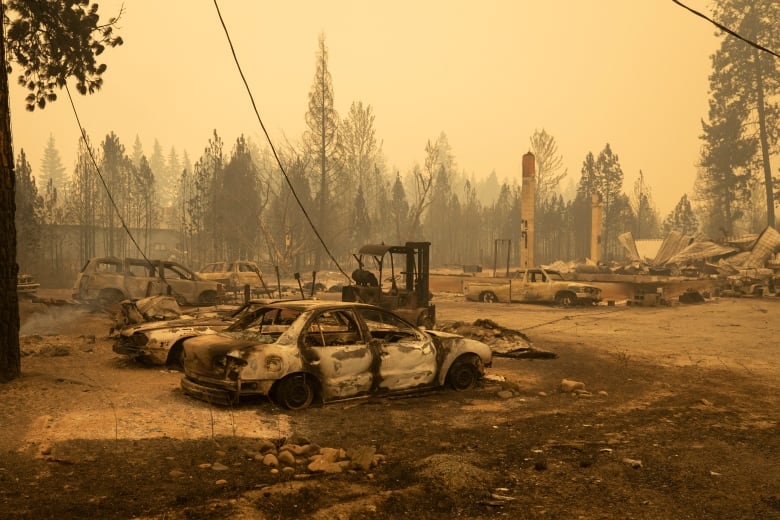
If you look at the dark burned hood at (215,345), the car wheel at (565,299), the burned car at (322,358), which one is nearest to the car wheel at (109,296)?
the burned car at (322,358)

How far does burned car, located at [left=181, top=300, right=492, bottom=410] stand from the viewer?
7.82 m

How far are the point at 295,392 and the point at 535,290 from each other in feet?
63.4

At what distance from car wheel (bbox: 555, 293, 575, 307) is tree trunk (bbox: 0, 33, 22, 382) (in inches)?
781

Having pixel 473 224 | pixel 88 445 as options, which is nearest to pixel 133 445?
pixel 88 445

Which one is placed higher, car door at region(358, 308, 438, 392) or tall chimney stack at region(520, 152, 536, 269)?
tall chimney stack at region(520, 152, 536, 269)

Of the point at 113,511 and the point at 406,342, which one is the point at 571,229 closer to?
the point at 406,342

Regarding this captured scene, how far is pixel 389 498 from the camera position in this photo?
17.3 feet

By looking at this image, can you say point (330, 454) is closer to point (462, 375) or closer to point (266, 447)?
point (266, 447)

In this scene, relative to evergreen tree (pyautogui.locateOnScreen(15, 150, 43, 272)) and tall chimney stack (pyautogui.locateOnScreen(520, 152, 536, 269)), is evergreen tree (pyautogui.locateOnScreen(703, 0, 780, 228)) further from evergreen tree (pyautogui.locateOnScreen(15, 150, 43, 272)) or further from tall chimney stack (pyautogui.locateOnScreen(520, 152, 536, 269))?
evergreen tree (pyautogui.locateOnScreen(15, 150, 43, 272))

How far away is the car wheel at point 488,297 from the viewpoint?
27000mm

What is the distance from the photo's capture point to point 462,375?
31.3 feet

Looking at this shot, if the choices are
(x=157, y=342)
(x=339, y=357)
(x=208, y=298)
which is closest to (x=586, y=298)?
(x=208, y=298)

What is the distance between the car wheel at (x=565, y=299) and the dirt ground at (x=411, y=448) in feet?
46.0

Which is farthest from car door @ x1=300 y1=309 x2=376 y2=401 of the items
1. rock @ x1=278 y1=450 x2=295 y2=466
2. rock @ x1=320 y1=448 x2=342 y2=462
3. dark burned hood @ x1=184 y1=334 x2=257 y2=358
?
rock @ x1=278 y1=450 x2=295 y2=466
